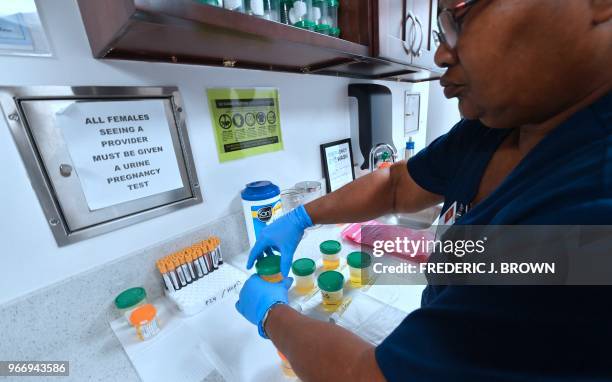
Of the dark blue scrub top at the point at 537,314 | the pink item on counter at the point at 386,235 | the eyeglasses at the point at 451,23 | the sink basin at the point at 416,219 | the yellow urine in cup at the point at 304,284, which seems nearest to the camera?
the dark blue scrub top at the point at 537,314

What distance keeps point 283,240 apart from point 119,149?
0.43 m

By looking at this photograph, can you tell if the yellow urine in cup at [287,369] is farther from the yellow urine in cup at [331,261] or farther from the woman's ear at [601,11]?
the woman's ear at [601,11]

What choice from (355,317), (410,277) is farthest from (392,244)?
(355,317)

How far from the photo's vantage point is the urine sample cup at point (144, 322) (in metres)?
0.52

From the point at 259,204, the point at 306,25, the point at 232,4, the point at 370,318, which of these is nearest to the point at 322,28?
the point at 306,25

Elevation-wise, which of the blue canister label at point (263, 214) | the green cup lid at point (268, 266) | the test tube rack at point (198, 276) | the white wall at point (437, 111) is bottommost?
the test tube rack at point (198, 276)

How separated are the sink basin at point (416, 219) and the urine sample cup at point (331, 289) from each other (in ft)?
1.78

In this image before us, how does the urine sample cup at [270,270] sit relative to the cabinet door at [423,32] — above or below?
below

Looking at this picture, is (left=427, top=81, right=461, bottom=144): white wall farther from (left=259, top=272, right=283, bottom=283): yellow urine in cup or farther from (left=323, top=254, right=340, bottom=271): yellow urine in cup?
(left=259, top=272, right=283, bottom=283): yellow urine in cup

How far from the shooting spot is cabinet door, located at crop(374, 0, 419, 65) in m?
0.71

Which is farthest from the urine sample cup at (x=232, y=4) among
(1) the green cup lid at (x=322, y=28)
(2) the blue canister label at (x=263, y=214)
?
(2) the blue canister label at (x=263, y=214)

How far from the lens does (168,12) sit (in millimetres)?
347

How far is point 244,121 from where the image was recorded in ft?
2.57

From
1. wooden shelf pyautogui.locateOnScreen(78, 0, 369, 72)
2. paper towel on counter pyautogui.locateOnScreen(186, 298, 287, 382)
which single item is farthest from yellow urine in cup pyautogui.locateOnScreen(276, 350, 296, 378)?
wooden shelf pyautogui.locateOnScreen(78, 0, 369, 72)
